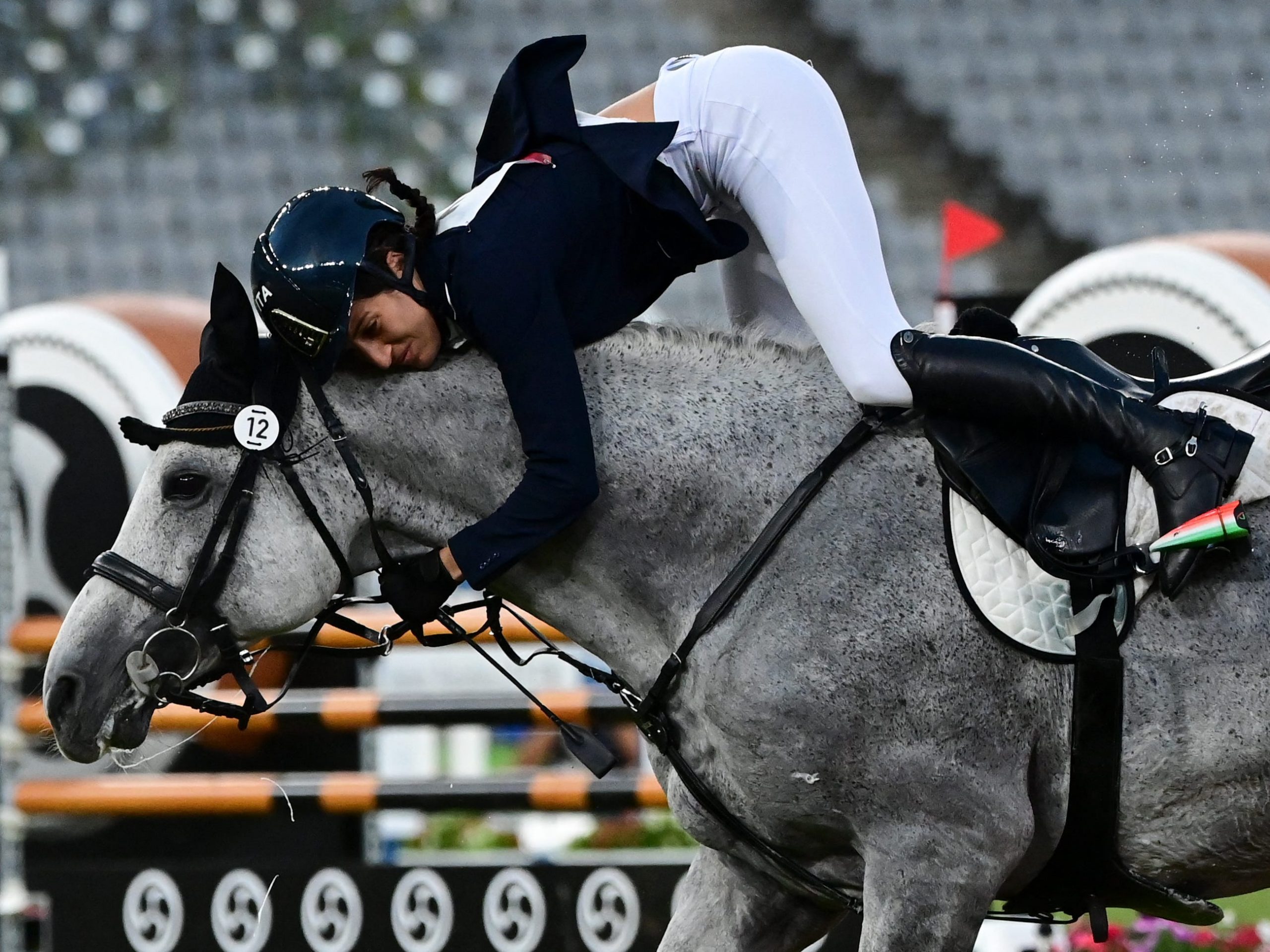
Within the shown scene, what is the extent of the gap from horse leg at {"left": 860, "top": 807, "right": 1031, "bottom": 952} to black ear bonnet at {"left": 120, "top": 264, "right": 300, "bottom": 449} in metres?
Result: 1.12

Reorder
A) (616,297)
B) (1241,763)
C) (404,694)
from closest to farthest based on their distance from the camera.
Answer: (1241,763), (616,297), (404,694)

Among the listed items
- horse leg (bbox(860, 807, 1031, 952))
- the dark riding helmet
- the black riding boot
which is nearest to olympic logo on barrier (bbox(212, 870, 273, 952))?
the dark riding helmet

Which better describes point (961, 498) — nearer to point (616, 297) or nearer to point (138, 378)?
point (616, 297)

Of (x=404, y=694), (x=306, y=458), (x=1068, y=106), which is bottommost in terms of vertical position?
(x=404, y=694)

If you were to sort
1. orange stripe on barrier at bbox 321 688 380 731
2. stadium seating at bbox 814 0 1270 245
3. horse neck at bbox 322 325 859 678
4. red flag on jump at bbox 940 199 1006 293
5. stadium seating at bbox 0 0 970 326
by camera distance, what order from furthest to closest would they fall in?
stadium seating at bbox 0 0 970 326
stadium seating at bbox 814 0 1270 245
red flag on jump at bbox 940 199 1006 293
orange stripe on barrier at bbox 321 688 380 731
horse neck at bbox 322 325 859 678

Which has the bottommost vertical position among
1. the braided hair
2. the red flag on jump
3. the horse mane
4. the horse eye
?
the horse eye

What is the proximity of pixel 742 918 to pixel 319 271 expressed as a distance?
3.98 feet

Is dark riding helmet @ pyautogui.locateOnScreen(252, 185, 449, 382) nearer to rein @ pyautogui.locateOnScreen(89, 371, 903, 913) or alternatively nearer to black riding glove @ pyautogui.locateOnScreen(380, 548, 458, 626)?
rein @ pyautogui.locateOnScreen(89, 371, 903, 913)

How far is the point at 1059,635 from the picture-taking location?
2340 mm

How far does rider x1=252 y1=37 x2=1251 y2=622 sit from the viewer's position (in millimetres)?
2312

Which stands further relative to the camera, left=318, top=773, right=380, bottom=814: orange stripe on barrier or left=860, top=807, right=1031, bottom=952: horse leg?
left=318, top=773, right=380, bottom=814: orange stripe on barrier

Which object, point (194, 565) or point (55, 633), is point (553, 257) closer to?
point (194, 565)

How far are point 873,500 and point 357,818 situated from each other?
2498 millimetres

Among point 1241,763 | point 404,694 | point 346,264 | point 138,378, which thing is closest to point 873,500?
point 1241,763
